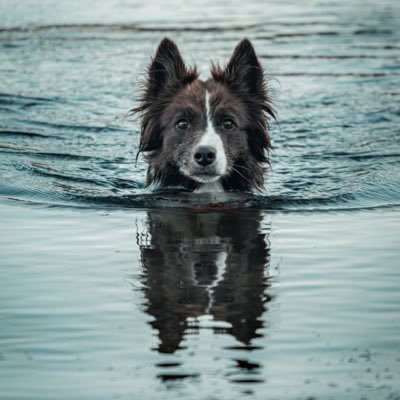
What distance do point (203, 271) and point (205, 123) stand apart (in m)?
2.41

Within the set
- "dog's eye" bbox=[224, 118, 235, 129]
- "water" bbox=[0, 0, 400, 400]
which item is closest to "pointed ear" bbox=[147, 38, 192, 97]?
"dog's eye" bbox=[224, 118, 235, 129]

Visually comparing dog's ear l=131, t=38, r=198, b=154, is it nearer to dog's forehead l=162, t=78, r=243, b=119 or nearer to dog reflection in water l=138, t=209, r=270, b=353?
dog's forehead l=162, t=78, r=243, b=119

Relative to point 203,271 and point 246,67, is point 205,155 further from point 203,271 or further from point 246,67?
point 203,271

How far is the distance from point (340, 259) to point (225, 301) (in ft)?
4.69

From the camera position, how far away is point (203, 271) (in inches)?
267

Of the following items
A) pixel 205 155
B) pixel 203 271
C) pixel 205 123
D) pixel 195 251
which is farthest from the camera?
pixel 205 123

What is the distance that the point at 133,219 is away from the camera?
8641 mm

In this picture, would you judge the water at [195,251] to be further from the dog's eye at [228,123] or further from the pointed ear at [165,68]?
the pointed ear at [165,68]

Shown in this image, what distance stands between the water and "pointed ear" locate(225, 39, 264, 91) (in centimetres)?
21

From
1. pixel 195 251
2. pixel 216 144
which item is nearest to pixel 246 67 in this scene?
pixel 216 144

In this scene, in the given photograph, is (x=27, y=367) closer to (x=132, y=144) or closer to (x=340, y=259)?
(x=340, y=259)

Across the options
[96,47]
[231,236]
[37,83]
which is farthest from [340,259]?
[96,47]

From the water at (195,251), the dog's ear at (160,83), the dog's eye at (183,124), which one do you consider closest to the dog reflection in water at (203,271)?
the water at (195,251)

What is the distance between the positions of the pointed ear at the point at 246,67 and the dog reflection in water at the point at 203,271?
1431 mm
